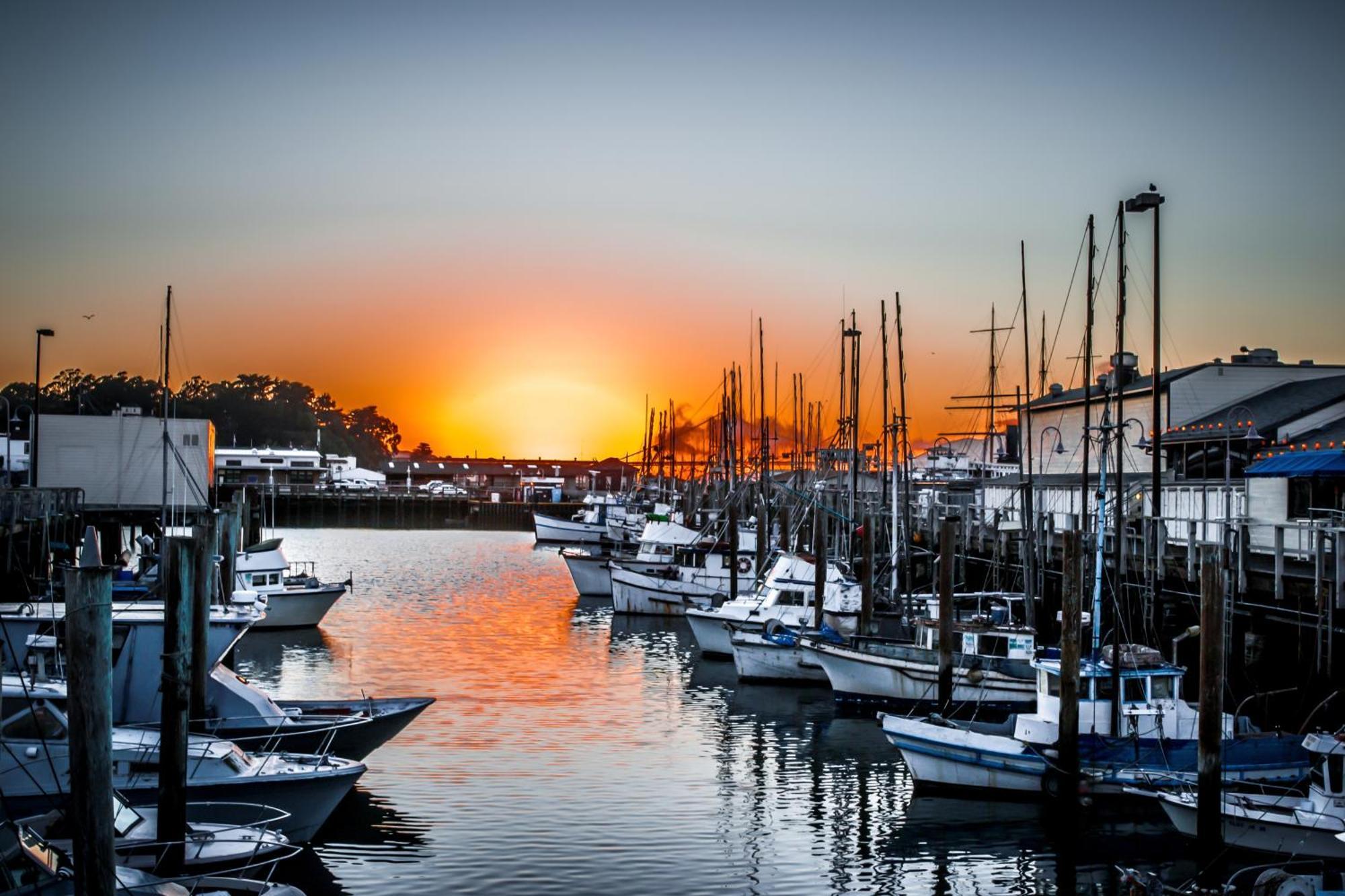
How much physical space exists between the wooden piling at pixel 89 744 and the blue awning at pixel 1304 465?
2946 cm

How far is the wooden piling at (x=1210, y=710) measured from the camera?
19.3 m

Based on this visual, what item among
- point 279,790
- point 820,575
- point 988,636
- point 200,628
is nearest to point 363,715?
point 279,790

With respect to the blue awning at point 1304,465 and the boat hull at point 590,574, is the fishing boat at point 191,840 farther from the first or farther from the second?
the boat hull at point 590,574

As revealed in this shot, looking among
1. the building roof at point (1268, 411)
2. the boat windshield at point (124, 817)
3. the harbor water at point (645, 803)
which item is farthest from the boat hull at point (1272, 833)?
the building roof at point (1268, 411)

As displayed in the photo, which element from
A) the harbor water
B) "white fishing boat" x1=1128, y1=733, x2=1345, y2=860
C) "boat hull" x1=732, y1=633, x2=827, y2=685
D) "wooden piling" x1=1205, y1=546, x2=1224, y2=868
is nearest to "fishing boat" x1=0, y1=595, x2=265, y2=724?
the harbor water

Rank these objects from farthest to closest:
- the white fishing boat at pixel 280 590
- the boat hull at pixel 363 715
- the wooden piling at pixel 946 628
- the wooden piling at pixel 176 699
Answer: the white fishing boat at pixel 280 590 → the wooden piling at pixel 946 628 → the boat hull at pixel 363 715 → the wooden piling at pixel 176 699

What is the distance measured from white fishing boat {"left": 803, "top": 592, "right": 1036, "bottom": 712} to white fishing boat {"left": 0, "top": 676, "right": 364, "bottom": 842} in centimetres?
1580

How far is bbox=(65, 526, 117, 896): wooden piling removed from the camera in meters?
13.0

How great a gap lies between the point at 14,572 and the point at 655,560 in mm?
28476

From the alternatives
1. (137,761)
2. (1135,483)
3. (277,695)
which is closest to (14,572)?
(277,695)

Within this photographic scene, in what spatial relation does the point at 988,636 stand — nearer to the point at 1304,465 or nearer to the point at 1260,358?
the point at 1304,465

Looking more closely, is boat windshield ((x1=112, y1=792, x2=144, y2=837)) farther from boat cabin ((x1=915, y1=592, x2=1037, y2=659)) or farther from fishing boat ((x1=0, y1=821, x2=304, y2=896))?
boat cabin ((x1=915, y1=592, x2=1037, y2=659))

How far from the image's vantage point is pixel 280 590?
49531mm

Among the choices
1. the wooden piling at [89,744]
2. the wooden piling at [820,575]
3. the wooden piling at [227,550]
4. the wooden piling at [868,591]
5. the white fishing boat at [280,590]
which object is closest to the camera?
the wooden piling at [89,744]
